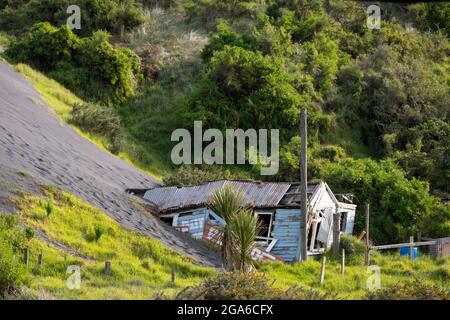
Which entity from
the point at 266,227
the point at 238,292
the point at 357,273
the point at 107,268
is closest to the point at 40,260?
the point at 107,268

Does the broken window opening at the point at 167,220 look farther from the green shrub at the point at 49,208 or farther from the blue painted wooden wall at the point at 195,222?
the green shrub at the point at 49,208

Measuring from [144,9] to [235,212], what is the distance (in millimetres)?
39329

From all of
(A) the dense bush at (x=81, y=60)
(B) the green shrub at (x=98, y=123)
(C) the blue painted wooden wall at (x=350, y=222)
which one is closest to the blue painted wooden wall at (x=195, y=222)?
(C) the blue painted wooden wall at (x=350, y=222)

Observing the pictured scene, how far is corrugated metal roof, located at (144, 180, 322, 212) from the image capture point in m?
29.5

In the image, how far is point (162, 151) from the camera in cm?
4228

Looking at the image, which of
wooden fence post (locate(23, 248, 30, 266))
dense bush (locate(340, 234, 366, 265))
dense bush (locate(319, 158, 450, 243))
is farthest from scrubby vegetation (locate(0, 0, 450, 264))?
wooden fence post (locate(23, 248, 30, 266))

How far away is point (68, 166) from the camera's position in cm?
3033

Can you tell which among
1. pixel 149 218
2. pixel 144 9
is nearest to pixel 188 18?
pixel 144 9

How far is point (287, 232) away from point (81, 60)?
22824 mm

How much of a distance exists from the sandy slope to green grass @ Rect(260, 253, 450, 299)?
2365mm

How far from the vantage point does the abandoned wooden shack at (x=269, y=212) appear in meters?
29.0

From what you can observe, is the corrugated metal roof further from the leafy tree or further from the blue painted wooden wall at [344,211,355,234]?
the leafy tree

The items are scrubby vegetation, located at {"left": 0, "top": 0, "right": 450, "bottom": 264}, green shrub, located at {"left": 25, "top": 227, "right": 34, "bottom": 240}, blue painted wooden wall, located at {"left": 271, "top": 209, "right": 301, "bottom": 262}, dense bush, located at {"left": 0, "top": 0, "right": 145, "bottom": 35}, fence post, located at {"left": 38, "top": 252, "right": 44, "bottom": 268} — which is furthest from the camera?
dense bush, located at {"left": 0, "top": 0, "right": 145, "bottom": 35}

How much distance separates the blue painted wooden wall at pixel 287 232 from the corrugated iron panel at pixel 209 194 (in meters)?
0.56
